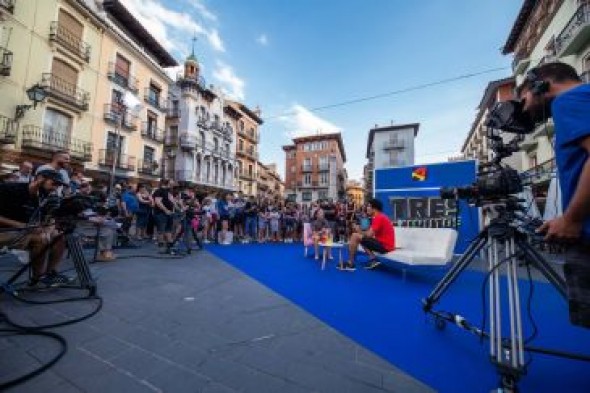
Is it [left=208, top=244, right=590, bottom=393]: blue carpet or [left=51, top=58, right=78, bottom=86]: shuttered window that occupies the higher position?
[left=51, top=58, right=78, bottom=86]: shuttered window

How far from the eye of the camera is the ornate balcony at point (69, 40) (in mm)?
15805

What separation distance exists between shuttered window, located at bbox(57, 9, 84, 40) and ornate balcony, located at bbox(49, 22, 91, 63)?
0.12 meters

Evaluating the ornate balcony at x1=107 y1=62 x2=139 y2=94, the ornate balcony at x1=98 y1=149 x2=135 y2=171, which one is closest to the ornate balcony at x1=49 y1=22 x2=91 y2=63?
the ornate balcony at x1=107 y1=62 x2=139 y2=94

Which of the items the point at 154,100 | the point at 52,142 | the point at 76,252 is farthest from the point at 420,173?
the point at 154,100

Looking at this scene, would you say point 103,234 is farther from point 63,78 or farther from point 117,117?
point 117,117

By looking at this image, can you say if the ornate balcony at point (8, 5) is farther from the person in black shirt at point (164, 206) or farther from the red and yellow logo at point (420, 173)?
the red and yellow logo at point (420, 173)

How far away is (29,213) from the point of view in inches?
124

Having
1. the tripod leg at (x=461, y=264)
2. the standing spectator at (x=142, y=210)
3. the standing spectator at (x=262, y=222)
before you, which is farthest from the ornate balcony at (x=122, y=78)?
the tripod leg at (x=461, y=264)

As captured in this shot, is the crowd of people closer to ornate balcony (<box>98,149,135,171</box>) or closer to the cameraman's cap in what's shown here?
the cameraman's cap

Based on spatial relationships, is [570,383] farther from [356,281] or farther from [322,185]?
[322,185]

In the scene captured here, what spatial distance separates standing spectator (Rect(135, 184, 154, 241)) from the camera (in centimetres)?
844

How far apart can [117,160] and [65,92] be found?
5.01 meters

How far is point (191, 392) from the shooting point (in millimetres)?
1672

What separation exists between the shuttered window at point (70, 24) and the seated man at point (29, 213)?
19.2 meters
